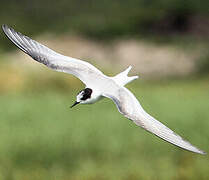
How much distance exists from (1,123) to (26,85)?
4.13 m

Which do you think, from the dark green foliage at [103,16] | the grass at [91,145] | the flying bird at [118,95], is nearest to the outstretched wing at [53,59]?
the flying bird at [118,95]

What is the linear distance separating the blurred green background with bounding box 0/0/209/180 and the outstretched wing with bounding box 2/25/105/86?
2.98 metres

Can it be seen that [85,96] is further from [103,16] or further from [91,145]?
[103,16]

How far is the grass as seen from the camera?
5.49 metres

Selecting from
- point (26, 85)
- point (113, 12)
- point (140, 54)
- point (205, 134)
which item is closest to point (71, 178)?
point (205, 134)

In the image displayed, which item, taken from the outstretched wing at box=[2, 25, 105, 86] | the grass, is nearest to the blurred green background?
the grass

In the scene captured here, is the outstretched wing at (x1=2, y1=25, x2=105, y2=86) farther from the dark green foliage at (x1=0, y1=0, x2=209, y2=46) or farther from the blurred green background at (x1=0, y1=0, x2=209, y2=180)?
the dark green foliage at (x1=0, y1=0, x2=209, y2=46)

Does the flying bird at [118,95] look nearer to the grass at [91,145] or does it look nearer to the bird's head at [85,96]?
the bird's head at [85,96]

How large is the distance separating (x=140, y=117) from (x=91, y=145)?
409cm

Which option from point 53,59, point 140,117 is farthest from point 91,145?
point 140,117

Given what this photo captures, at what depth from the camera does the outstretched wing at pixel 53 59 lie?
7.09ft

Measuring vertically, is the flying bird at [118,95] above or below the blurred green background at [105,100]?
below

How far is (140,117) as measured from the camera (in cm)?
210

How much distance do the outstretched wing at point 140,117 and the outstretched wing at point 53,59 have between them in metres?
0.09
